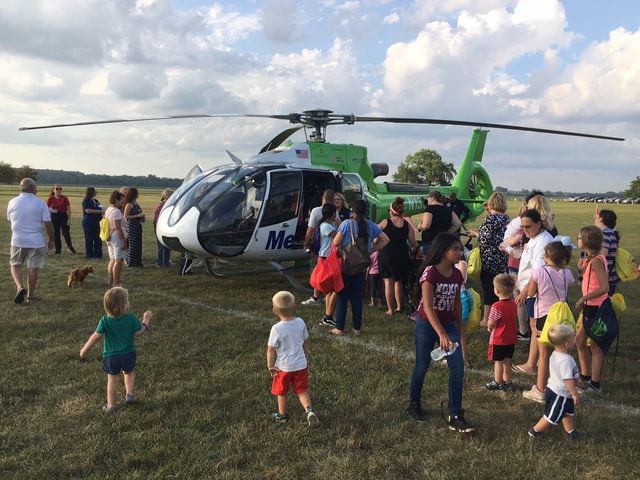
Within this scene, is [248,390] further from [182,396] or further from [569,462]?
[569,462]

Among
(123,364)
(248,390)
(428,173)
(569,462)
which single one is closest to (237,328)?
(248,390)

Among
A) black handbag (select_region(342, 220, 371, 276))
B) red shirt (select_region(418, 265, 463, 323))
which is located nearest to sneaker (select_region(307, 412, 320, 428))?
red shirt (select_region(418, 265, 463, 323))

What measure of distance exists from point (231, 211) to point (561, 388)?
5.05 metres

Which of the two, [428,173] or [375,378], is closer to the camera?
[375,378]

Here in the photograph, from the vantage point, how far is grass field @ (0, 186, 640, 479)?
3.10 metres

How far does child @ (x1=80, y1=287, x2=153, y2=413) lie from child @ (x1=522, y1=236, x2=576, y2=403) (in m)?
3.17

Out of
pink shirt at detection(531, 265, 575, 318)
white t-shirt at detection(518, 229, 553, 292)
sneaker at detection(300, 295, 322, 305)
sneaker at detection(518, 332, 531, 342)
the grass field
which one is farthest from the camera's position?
sneaker at detection(300, 295, 322, 305)

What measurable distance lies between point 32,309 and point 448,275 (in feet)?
19.0

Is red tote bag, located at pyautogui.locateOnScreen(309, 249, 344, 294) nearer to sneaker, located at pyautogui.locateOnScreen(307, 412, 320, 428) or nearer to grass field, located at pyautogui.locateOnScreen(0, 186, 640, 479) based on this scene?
grass field, located at pyautogui.locateOnScreen(0, 186, 640, 479)

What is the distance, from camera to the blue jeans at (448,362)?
3512 millimetres

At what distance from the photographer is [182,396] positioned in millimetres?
4055

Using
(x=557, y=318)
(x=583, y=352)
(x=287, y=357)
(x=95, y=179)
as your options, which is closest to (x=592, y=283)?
(x=557, y=318)

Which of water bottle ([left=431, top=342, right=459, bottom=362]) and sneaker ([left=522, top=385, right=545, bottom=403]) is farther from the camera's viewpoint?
sneaker ([left=522, top=385, right=545, bottom=403])

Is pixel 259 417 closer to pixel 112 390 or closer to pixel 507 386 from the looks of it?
pixel 112 390
